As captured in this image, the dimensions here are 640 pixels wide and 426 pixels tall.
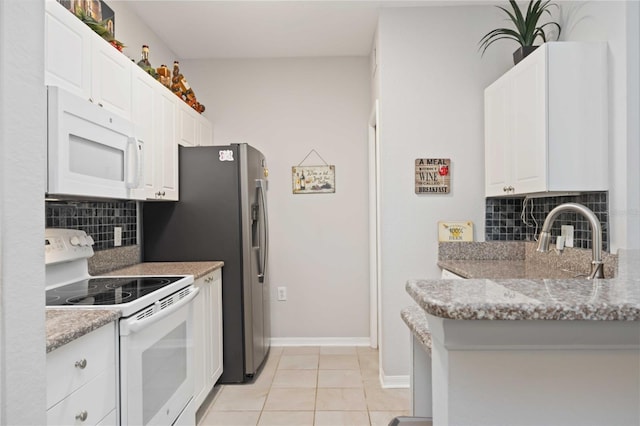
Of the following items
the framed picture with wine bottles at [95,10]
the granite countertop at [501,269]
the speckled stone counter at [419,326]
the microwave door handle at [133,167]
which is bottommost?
the granite countertop at [501,269]

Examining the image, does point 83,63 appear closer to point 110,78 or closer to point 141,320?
point 110,78

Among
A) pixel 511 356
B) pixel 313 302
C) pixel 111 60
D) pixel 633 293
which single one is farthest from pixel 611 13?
pixel 313 302

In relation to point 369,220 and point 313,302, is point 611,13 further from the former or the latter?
point 313,302

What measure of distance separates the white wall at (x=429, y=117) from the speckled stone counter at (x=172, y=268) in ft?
3.93

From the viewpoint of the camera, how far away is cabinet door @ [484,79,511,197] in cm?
274

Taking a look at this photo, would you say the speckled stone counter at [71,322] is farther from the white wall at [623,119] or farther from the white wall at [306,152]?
the white wall at [306,152]

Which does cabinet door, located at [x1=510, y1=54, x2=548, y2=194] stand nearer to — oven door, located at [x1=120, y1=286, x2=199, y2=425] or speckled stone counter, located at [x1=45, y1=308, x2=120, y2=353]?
oven door, located at [x1=120, y1=286, x2=199, y2=425]

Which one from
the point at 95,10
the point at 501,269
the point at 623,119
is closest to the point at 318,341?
the point at 501,269

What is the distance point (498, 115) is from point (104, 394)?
2603 millimetres

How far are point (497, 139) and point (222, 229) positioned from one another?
6.38ft

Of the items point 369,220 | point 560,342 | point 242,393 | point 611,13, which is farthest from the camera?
point 369,220

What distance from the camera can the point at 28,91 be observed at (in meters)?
0.71

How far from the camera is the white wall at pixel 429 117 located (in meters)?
3.12

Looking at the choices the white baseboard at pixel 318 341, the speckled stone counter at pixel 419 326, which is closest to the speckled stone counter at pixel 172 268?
the white baseboard at pixel 318 341
